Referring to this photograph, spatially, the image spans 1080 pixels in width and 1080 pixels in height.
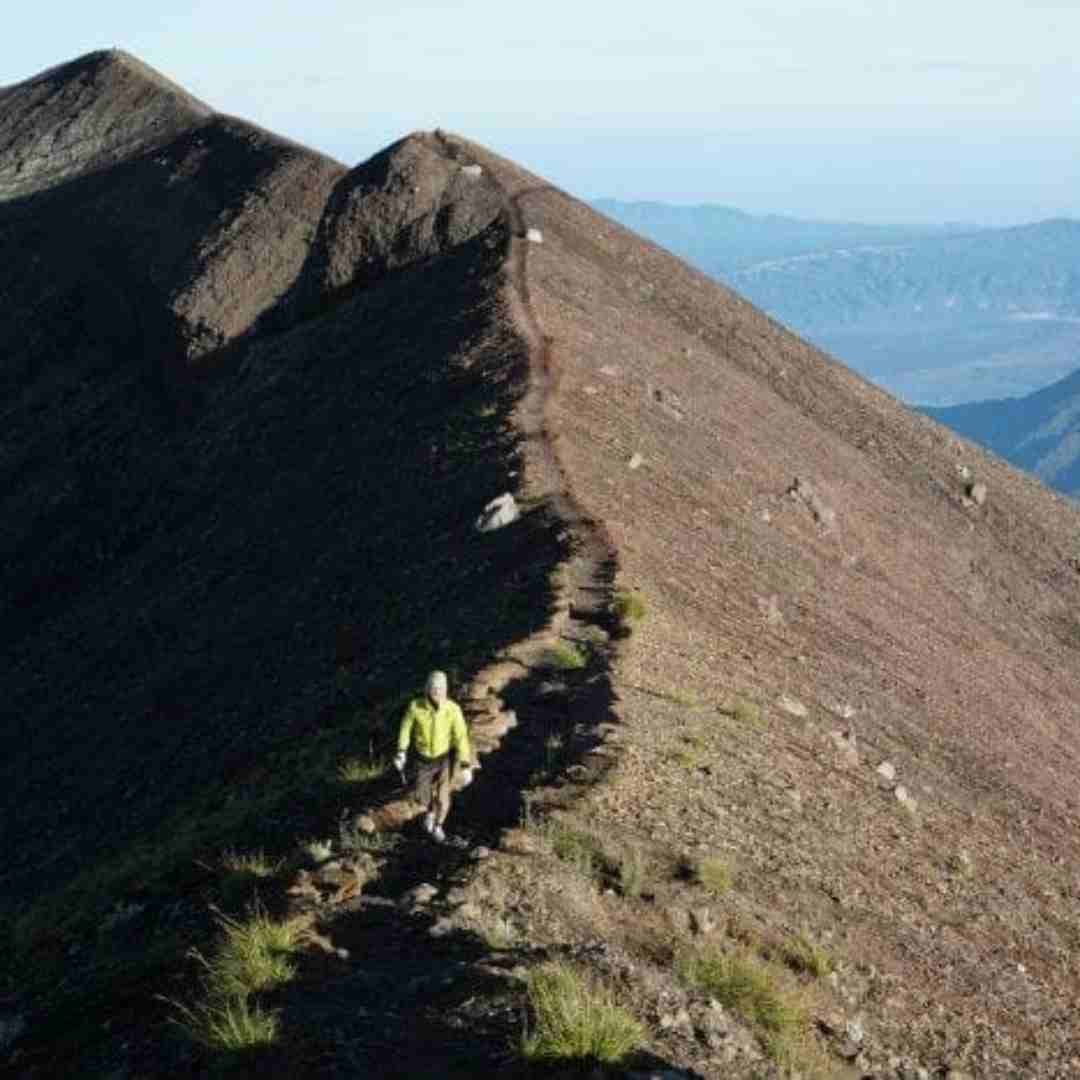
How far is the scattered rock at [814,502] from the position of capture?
36875 millimetres

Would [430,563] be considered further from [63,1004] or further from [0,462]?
[0,462]

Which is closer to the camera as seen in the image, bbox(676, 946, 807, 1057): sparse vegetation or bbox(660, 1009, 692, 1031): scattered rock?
bbox(660, 1009, 692, 1031): scattered rock

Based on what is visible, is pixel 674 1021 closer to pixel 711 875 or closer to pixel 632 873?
pixel 632 873

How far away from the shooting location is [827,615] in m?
29.8

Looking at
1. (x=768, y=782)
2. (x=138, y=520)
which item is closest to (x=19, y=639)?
(x=138, y=520)

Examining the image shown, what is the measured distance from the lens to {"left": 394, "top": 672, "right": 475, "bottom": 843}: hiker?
48.8 feet

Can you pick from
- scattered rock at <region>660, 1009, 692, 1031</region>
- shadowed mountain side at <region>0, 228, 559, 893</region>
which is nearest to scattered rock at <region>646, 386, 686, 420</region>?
shadowed mountain side at <region>0, 228, 559, 893</region>

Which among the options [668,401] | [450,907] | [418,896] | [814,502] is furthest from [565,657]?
[668,401]

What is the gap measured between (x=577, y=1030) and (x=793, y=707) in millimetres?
11757

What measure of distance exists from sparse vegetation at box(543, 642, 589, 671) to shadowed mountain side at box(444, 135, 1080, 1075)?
737mm

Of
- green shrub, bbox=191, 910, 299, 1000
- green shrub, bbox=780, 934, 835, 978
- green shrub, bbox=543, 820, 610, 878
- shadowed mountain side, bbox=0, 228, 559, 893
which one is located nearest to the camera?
green shrub, bbox=191, 910, 299, 1000

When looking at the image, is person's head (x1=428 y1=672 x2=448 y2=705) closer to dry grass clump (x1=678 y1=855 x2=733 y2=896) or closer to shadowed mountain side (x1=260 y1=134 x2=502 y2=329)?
dry grass clump (x1=678 y1=855 x2=733 y2=896)

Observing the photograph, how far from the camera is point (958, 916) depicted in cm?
1744

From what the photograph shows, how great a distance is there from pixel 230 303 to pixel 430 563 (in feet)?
97.7
